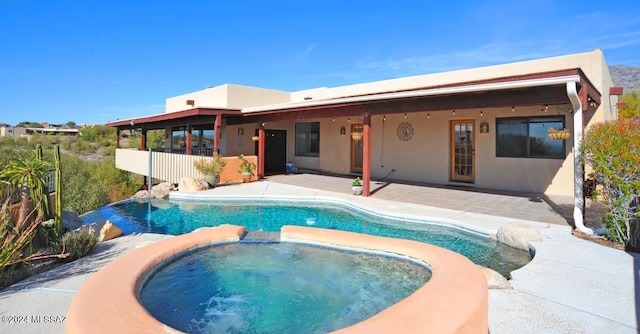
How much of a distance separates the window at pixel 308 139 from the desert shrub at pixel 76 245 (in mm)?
12337

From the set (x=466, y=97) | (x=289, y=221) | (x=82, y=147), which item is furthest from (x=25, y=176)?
(x=82, y=147)

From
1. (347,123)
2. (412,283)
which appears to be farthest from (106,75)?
(412,283)

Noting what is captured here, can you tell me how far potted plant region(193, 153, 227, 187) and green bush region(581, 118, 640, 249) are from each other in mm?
10353

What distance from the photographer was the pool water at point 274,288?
9.73 ft

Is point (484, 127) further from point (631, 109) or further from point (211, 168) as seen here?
point (211, 168)

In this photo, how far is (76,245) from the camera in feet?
15.4

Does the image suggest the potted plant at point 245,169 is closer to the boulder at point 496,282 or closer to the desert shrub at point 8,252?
the desert shrub at point 8,252

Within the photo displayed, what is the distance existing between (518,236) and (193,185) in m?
9.34

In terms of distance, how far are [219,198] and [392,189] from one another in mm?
5500

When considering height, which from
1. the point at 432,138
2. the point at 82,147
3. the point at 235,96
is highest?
the point at 235,96

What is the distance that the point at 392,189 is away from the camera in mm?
10875

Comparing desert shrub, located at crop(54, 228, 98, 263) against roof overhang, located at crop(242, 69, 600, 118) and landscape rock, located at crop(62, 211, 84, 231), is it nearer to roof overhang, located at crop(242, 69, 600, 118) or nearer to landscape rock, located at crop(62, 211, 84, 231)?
landscape rock, located at crop(62, 211, 84, 231)

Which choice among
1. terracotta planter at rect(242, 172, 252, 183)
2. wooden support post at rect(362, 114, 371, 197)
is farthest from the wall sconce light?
terracotta planter at rect(242, 172, 252, 183)

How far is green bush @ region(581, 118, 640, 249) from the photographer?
16.5ft
